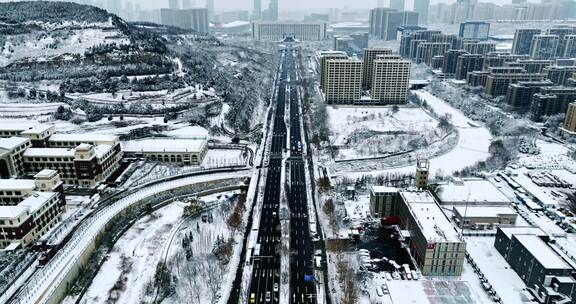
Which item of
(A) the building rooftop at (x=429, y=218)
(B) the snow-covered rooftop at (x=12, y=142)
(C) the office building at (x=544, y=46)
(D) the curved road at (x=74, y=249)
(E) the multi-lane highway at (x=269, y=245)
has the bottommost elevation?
(E) the multi-lane highway at (x=269, y=245)

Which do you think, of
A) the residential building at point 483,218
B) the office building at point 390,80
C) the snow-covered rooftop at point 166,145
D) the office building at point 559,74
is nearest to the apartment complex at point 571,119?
the office building at point 390,80

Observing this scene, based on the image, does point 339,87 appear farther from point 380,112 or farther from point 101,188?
point 101,188

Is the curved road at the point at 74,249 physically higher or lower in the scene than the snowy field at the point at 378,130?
lower

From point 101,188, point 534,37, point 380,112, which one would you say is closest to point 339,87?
point 380,112

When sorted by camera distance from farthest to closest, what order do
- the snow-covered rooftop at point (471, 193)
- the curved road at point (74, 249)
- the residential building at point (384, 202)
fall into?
the snow-covered rooftop at point (471, 193) < the residential building at point (384, 202) < the curved road at point (74, 249)

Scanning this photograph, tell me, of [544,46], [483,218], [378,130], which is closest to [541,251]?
[483,218]

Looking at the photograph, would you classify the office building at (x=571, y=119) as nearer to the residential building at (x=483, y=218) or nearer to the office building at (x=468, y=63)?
the residential building at (x=483, y=218)

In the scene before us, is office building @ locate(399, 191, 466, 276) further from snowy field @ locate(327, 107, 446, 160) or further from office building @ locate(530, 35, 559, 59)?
office building @ locate(530, 35, 559, 59)
